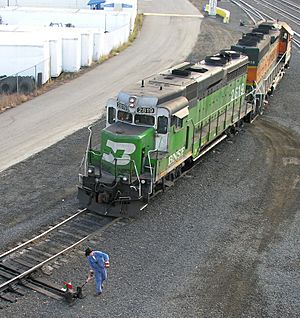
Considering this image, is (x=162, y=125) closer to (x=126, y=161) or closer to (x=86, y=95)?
(x=126, y=161)

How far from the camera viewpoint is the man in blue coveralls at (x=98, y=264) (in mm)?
11664

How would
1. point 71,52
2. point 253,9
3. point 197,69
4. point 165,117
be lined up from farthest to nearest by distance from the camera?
point 253,9 < point 71,52 < point 197,69 < point 165,117

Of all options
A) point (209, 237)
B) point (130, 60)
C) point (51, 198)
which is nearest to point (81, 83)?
point (130, 60)

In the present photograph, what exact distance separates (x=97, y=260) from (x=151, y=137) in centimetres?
532

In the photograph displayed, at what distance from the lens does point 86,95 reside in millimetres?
30484

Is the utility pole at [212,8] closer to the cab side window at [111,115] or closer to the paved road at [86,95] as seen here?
the paved road at [86,95]

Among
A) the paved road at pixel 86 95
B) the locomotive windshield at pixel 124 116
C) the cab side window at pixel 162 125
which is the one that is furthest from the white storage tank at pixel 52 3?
the cab side window at pixel 162 125

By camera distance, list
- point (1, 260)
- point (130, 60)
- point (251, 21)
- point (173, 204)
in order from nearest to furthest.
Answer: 1. point (1, 260)
2. point (173, 204)
3. point (130, 60)
4. point (251, 21)

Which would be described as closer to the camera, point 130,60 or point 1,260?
point 1,260

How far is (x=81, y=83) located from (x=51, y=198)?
17.1 metres

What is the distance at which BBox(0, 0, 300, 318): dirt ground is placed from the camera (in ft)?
38.8

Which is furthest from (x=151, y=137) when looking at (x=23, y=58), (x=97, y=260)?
(x=23, y=58)

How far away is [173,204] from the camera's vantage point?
55.4ft

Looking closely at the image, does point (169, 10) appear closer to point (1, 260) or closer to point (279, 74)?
point (279, 74)
